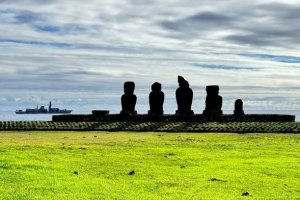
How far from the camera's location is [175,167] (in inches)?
683

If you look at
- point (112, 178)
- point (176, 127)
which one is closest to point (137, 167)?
point (112, 178)

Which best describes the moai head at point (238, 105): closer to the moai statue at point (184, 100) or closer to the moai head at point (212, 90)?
the moai head at point (212, 90)

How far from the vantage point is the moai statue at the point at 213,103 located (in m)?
57.5

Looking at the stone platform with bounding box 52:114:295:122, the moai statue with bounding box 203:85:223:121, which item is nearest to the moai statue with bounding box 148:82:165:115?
the stone platform with bounding box 52:114:295:122

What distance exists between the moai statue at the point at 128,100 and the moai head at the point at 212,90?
8.67m

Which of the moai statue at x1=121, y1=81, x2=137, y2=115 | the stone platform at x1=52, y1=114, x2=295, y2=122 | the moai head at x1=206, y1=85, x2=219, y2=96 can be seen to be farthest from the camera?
the moai head at x1=206, y1=85, x2=219, y2=96

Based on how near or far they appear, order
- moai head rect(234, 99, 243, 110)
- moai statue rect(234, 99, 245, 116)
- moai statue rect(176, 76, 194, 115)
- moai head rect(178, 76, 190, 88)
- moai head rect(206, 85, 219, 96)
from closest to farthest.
A: 1. moai statue rect(176, 76, 194, 115)
2. moai head rect(178, 76, 190, 88)
3. moai head rect(206, 85, 219, 96)
4. moai statue rect(234, 99, 245, 116)
5. moai head rect(234, 99, 243, 110)

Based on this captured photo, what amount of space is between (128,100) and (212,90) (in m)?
9.96

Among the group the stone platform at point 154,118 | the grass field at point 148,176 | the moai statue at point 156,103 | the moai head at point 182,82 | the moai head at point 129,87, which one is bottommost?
the grass field at point 148,176

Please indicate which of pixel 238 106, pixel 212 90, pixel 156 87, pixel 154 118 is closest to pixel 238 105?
pixel 238 106

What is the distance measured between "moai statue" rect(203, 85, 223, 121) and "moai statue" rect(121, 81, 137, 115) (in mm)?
8423

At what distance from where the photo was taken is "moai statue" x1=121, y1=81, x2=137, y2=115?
5878cm

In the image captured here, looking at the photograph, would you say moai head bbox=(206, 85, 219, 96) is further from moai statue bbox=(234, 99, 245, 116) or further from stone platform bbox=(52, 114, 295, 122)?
moai statue bbox=(234, 99, 245, 116)

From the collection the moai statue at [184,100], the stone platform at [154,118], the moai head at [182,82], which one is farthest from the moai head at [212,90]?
A: the stone platform at [154,118]
